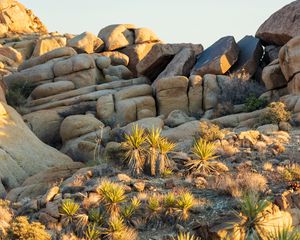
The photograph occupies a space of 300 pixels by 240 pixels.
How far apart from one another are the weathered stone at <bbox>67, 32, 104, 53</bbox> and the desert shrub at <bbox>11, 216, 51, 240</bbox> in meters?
32.4

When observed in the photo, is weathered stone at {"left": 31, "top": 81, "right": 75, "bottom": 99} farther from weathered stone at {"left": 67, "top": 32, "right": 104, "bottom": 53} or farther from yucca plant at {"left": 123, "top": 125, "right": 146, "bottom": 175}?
yucca plant at {"left": 123, "top": 125, "right": 146, "bottom": 175}

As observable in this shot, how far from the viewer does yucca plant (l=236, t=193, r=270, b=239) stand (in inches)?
542

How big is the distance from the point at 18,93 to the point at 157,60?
36.9ft

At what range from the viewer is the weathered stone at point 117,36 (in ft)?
154

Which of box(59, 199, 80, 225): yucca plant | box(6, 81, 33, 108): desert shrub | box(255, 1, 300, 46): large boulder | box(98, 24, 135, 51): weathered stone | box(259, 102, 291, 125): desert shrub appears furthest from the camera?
box(98, 24, 135, 51): weathered stone

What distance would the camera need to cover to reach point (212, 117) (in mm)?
Answer: 31703

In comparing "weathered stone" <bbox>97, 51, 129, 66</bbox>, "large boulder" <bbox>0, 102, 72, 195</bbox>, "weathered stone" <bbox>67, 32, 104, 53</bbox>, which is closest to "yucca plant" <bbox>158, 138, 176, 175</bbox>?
"large boulder" <bbox>0, 102, 72, 195</bbox>

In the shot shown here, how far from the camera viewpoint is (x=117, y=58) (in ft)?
148

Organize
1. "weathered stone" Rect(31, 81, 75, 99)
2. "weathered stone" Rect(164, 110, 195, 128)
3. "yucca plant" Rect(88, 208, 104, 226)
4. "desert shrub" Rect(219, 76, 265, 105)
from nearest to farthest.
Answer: "yucca plant" Rect(88, 208, 104, 226) → "weathered stone" Rect(164, 110, 195, 128) → "desert shrub" Rect(219, 76, 265, 105) → "weathered stone" Rect(31, 81, 75, 99)

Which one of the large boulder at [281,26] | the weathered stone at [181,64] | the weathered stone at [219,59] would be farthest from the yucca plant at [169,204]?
the large boulder at [281,26]

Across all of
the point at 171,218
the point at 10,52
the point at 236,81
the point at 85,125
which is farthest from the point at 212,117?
the point at 10,52

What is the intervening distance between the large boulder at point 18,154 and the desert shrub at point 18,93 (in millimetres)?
6651

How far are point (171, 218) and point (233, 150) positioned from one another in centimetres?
733

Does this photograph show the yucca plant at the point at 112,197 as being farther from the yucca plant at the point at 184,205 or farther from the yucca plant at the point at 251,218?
the yucca plant at the point at 251,218
